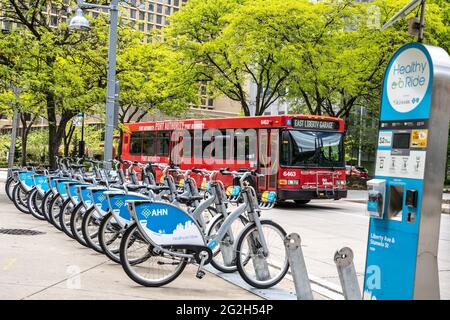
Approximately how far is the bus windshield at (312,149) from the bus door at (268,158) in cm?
33

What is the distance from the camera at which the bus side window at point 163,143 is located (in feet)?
87.1

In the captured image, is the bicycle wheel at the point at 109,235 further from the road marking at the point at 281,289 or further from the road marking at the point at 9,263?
the road marking at the point at 281,289

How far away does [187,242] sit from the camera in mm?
6777

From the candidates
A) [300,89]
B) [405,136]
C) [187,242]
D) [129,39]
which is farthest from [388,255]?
[300,89]

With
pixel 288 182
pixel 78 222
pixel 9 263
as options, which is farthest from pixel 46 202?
pixel 288 182

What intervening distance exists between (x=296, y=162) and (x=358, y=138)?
77.3ft

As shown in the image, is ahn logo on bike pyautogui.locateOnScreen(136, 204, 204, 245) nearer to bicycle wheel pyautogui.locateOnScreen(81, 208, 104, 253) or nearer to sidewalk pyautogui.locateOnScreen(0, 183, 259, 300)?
sidewalk pyautogui.locateOnScreen(0, 183, 259, 300)

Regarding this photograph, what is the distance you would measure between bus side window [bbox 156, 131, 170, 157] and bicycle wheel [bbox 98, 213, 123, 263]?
18.6 metres

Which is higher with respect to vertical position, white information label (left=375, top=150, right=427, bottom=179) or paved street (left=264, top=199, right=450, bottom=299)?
white information label (left=375, top=150, right=427, bottom=179)

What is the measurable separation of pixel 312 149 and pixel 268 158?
4.78 feet

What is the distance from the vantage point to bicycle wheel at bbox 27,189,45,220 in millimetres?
12555

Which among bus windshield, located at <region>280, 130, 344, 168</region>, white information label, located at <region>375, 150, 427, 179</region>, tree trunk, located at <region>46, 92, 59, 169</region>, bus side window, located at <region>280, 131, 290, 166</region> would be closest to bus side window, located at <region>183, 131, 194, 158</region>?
bus side window, located at <region>280, 131, 290, 166</region>

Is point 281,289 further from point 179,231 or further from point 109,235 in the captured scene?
point 109,235
